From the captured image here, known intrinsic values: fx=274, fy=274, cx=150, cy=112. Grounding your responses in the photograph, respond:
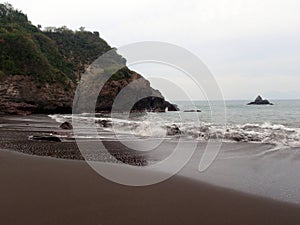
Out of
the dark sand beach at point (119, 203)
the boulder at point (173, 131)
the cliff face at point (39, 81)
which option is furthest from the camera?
the cliff face at point (39, 81)

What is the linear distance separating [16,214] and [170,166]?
167 inches

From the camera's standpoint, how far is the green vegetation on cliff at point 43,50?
143 feet

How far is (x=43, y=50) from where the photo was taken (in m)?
55.6

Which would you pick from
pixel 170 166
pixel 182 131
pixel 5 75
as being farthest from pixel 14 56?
pixel 170 166

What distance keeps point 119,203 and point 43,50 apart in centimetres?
5720

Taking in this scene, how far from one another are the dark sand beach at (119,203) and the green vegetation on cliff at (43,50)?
129 feet

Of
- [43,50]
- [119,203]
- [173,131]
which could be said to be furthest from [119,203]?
[43,50]

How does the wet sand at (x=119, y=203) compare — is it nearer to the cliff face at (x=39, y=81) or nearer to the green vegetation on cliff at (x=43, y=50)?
the cliff face at (x=39, y=81)

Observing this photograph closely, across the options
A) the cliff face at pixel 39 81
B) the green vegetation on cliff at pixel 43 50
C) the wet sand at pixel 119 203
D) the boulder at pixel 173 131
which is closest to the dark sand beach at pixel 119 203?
the wet sand at pixel 119 203

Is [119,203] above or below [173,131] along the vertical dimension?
below

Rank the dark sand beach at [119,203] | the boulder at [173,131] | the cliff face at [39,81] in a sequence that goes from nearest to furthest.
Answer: the dark sand beach at [119,203] → the boulder at [173,131] → the cliff face at [39,81]

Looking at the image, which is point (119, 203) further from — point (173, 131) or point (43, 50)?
point (43, 50)

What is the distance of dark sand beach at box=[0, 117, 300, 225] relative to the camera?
3842 mm

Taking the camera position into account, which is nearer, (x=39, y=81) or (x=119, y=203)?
(x=119, y=203)
